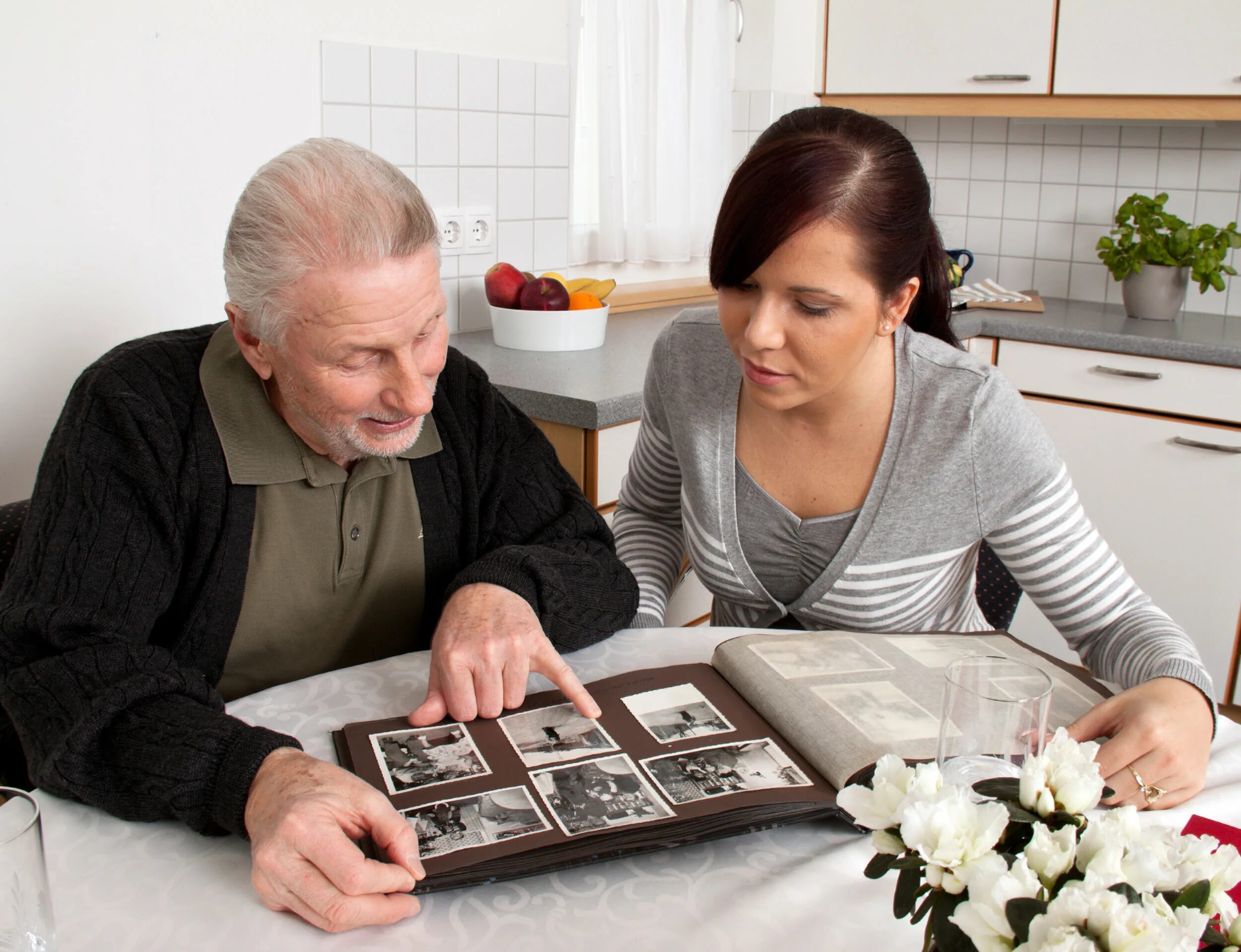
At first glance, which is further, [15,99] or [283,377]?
[15,99]

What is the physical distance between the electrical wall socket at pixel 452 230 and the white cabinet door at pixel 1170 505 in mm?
1418

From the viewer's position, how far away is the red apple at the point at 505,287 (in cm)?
221

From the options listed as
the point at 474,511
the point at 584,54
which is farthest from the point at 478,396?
the point at 584,54

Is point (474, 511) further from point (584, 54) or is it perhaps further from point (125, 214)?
point (584, 54)

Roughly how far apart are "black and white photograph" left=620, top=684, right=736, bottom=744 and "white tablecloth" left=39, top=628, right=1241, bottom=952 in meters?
0.11

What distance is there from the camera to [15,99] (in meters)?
1.52

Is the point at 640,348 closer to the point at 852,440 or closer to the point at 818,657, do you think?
the point at 852,440

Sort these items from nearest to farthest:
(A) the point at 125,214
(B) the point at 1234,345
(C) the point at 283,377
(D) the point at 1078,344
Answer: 1. (C) the point at 283,377
2. (A) the point at 125,214
3. (B) the point at 1234,345
4. (D) the point at 1078,344

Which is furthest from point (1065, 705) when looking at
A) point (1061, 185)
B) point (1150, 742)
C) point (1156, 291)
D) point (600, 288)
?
point (1061, 185)

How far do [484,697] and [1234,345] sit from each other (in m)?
2.11

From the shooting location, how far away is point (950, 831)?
0.43 meters

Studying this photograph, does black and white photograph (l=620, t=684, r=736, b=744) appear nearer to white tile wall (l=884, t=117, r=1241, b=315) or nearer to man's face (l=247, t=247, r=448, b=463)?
man's face (l=247, t=247, r=448, b=463)

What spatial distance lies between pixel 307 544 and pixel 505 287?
114 centimetres

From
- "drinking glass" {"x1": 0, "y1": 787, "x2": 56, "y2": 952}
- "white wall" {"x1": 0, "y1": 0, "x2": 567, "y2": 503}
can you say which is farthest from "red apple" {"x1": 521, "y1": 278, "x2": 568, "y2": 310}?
"drinking glass" {"x1": 0, "y1": 787, "x2": 56, "y2": 952}
